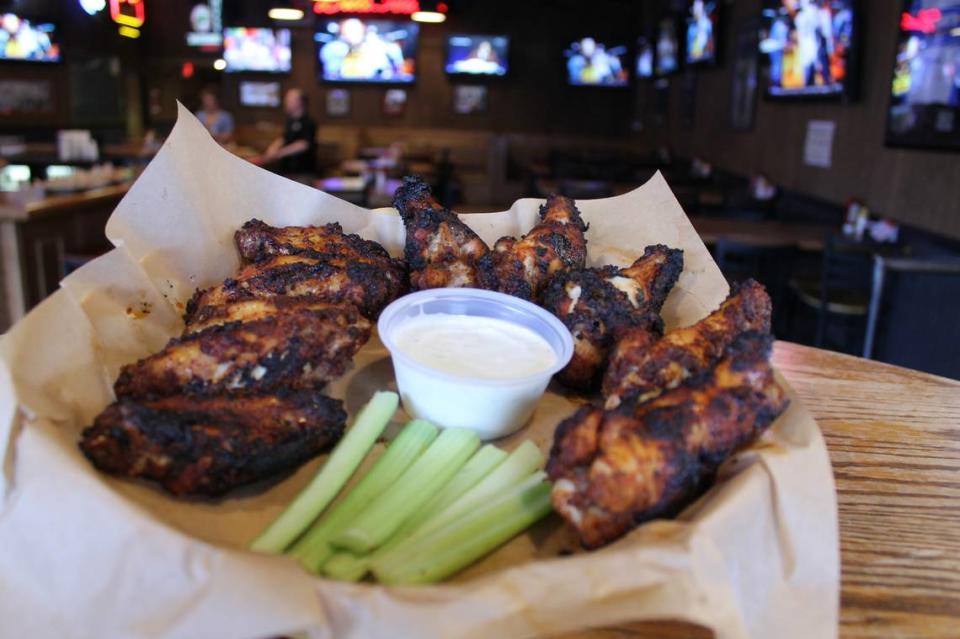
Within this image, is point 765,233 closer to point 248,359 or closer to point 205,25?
point 248,359

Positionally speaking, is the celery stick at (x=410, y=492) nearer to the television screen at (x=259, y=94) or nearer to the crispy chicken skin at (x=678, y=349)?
the crispy chicken skin at (x=678, y=349)

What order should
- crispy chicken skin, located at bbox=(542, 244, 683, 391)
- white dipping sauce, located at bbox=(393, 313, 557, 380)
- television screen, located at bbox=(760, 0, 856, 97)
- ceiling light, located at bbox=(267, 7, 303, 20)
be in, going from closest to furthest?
white dipping sauce, located at bbox=(393, 313, 557, 380) < crispy chicken skin, located at bbox=(542, 244, 683, 391) < television screen, located at bbox=(760, 0, 856, 97) < ceiling light, located at bbox=(267, 7, 303, 20)

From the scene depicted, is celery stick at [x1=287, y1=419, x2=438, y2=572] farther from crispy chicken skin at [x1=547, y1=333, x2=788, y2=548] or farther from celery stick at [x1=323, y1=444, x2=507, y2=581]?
crispy chicken skin at [x1=547, y1=333, x2=788, y2=548]

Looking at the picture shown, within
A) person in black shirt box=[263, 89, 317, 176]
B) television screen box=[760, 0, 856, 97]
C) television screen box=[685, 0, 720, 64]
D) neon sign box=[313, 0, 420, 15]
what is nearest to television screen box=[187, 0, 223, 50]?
neon sign box=[313, 0, 420, 15]

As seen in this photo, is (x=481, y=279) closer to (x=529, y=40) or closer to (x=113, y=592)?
(x=113, y=592)

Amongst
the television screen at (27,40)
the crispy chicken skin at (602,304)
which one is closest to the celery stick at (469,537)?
the crispy chicken skin at (602,304)
